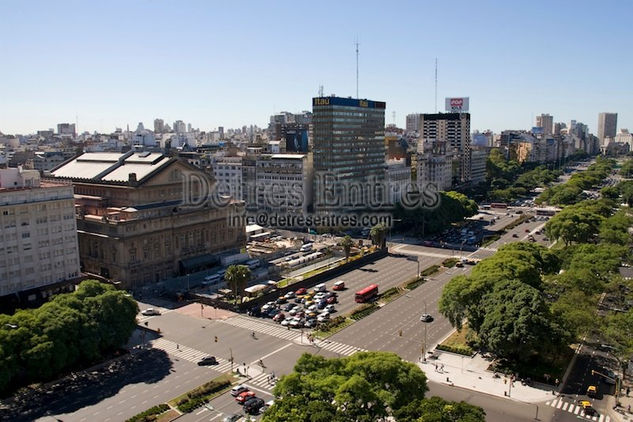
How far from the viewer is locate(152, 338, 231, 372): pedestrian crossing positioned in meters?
80.8

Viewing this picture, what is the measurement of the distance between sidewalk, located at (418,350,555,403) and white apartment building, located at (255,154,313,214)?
108559 mm

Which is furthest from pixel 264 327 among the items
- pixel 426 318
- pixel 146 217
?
pixel 146 217

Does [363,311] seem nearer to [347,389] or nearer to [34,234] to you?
[347,389]

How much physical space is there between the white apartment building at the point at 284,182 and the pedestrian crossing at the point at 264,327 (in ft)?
288

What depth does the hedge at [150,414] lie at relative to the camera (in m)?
64.6

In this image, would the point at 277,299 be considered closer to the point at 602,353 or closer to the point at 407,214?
the point at 602,353

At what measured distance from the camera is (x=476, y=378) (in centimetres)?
7612

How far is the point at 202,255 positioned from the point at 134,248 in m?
20.2

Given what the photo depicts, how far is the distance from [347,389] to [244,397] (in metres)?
20.6

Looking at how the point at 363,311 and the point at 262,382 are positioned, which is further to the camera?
the point at 363,311

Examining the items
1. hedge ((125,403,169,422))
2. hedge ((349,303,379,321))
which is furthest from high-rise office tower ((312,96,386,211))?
hedge ((125,403,169,422))

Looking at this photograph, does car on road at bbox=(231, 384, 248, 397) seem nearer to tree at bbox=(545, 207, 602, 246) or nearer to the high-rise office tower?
tree at bbox=(545, 207, 602, 246)

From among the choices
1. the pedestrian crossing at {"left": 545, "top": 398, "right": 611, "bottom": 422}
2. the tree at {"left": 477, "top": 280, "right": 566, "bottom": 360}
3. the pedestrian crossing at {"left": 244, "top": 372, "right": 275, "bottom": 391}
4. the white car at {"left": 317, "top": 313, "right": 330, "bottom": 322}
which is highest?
the tree at {"left": 477, "top": 280, "right": 566, "bottom": 360}

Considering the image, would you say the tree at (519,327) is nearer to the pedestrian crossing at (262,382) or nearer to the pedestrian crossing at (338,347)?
the pedestrian crossing at (338,347)
